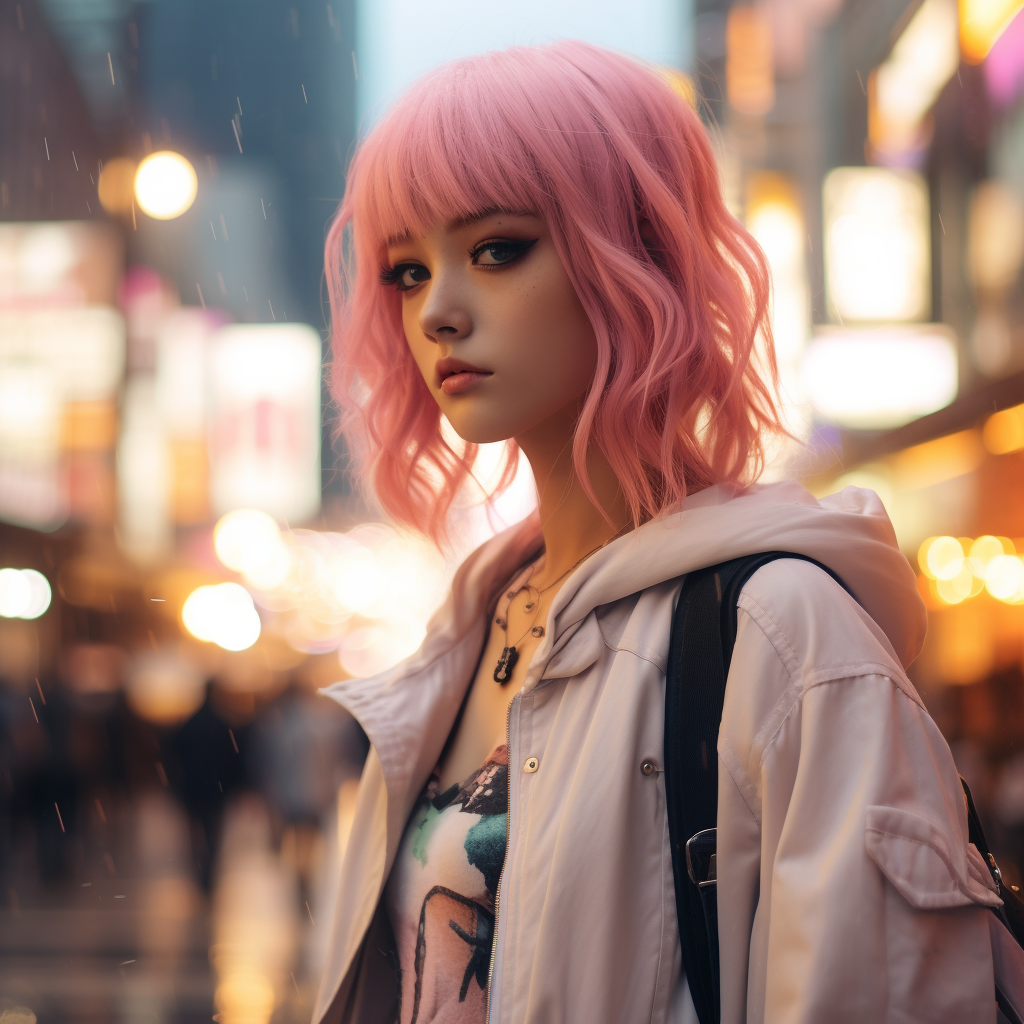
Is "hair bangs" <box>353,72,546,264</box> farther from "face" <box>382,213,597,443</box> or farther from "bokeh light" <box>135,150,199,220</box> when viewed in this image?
"bokeh light" <box>135,150,199,220</box>

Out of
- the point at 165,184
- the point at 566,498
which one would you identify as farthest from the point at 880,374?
the point at 165,184

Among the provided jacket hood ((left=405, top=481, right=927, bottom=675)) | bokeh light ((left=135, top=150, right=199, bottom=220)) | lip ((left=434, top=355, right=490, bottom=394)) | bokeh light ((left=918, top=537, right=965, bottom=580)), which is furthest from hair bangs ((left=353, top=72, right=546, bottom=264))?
bokeh light ((left=135, top=150, right=199, bottom=220))

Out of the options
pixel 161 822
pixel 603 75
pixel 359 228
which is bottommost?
pixel 161 822

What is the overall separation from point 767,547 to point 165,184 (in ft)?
45.9

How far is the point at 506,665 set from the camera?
1753 mm

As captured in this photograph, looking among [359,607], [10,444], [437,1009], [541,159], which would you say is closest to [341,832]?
[437,1009]

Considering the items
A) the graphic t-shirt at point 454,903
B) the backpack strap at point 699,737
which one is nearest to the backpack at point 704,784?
the backpack strap at point 699,737

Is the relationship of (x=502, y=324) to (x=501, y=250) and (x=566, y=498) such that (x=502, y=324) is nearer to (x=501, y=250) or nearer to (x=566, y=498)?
(x=501, y=250)

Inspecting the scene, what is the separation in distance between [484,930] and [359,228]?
120 cm

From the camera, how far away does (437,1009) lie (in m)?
1.50

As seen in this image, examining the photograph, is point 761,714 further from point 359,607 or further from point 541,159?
point 359,607

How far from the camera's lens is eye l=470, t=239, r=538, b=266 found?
1466mm

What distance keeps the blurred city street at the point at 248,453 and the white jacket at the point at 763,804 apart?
0.47 metres

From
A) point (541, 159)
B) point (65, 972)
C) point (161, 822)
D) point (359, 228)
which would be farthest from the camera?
point (161, 822)
